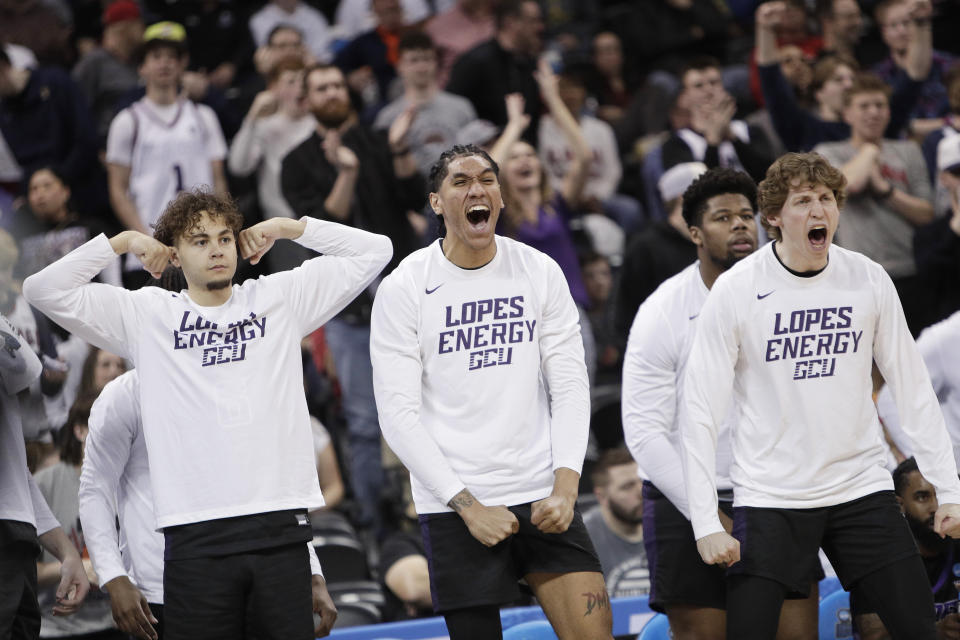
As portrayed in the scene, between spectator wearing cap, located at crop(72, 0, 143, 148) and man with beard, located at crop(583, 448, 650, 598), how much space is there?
4865 mm

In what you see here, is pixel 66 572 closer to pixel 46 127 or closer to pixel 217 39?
pixel 46 127

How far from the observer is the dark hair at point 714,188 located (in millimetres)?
5672

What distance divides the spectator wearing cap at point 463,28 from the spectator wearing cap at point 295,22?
892 mm

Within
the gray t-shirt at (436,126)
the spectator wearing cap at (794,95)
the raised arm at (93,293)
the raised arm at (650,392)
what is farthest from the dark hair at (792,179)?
the spectator wearing cap at (794,95)

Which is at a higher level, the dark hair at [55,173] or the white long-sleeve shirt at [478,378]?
the dark hair at [55,173]

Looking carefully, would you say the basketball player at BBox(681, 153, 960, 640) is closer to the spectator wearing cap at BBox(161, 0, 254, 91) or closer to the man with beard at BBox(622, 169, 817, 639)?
the man with beard at BBox(622, 169, 817, 639)

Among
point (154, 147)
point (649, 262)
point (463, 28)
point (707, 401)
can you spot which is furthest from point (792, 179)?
point (463, 28)

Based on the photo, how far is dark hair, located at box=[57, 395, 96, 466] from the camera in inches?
244

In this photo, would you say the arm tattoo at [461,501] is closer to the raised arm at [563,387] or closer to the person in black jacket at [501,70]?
the raised arm at [563,387]

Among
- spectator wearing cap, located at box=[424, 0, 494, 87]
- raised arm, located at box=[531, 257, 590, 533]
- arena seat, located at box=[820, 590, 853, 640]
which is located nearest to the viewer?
raised arm, located at box=[531, 257, 590, 533]

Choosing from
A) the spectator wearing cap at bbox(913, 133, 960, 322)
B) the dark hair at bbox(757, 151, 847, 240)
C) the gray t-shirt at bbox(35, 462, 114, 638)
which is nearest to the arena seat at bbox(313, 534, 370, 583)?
the gray t-shirt at bbox(35, 462, 114, 638)

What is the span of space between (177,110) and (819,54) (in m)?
5.28

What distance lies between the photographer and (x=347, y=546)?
7312 mm

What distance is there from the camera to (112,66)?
998 centimetres
